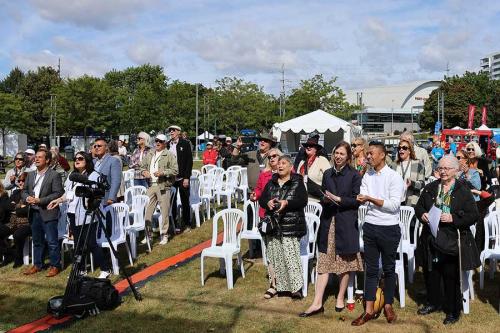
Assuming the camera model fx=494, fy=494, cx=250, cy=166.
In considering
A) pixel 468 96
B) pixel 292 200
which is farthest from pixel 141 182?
pixel 468 96

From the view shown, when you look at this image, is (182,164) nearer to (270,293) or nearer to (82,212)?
(82,212)

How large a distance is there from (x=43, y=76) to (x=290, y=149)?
41490 mm

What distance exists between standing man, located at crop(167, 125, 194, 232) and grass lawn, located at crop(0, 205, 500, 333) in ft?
8.02

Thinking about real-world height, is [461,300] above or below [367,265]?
below

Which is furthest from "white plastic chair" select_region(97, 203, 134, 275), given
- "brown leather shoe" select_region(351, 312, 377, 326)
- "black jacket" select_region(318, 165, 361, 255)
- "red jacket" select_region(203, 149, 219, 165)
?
"red jacket" select_region(203, 149, 219, 165)

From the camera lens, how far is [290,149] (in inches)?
917

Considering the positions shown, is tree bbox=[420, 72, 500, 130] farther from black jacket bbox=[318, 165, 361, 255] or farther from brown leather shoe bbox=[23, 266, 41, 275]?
brown leather shoe bbox=[23, 266, 41, 275]

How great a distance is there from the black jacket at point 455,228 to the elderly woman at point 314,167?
1509 mm

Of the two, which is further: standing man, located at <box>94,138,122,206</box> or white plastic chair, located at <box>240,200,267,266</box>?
standing man, located at <box>94,138,122,206</box>

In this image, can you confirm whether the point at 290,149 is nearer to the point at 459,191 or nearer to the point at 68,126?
the point at 459,191

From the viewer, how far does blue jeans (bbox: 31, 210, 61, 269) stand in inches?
256

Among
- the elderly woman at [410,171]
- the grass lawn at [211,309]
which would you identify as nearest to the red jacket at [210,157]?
the grass lawn at [211,309]

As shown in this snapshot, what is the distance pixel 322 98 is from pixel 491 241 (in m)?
32.0

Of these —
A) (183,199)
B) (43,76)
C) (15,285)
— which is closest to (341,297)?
(15,285)
